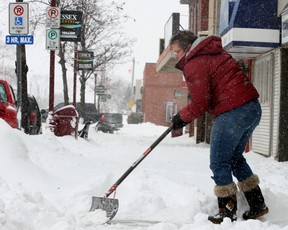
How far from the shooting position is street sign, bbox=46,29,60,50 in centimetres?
1171

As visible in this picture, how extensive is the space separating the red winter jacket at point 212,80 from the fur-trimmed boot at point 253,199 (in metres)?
0.74

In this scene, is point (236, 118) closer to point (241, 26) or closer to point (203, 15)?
point (241, 26)

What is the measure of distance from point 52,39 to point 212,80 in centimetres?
808

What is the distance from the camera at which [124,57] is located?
104 feet

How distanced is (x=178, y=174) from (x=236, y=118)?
3293mm

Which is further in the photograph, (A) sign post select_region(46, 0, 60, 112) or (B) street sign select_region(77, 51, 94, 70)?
(B) street sign select_region(77, 51, 94, 70)

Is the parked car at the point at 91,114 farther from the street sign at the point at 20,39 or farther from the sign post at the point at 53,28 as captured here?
the street sign at the point at 20,39

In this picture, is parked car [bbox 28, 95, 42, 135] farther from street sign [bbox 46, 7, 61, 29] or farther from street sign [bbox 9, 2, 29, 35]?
street sign [bbox 9, 2, 29, 35]

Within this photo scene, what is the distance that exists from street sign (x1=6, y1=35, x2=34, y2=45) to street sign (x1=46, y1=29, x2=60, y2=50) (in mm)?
1266

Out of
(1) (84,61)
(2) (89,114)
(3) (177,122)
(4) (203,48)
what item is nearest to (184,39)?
(4) (203,48)

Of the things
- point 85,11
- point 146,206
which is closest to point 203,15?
point 85,11

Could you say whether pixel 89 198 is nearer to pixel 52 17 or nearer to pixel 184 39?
pixel 184 39

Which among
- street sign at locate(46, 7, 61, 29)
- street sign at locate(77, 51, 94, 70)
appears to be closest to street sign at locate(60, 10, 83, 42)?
street sign at locate(46, 7, 61, 29)

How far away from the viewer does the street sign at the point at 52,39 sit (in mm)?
11711
